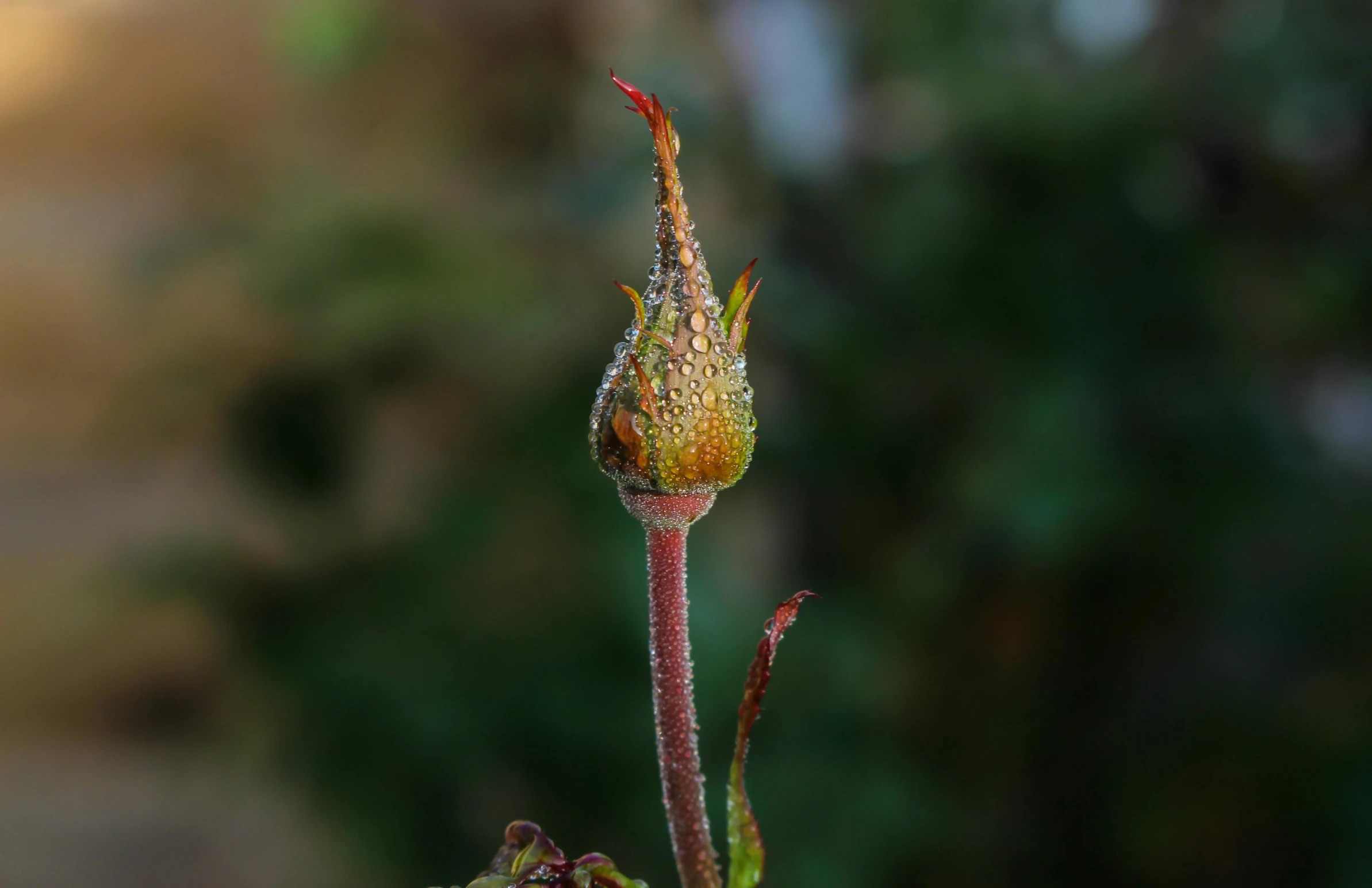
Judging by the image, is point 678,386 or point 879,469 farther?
point 879,469

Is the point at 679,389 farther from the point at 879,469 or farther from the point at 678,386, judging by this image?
the point at 879,469

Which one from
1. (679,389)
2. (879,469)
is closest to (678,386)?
(679,389)

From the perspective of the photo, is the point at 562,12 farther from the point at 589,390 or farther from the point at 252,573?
the point at 252,573

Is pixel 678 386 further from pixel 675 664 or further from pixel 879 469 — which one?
pixel 879 469

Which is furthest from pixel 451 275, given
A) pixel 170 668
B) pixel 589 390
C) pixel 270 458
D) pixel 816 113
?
pixel 170 668

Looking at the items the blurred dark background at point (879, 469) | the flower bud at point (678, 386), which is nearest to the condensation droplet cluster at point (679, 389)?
the flower bud at point (678, 386)

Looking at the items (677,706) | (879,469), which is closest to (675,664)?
(677,706)

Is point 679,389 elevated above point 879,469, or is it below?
below
